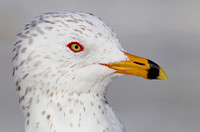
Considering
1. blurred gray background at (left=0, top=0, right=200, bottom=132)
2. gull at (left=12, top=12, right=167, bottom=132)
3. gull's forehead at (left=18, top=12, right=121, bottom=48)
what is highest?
gull's forehead at (left=18, top=12, right=121, bottom=48)

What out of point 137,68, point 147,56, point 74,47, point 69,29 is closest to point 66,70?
point 74,47

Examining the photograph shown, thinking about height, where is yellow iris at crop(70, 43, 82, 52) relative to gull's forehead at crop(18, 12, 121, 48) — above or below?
below

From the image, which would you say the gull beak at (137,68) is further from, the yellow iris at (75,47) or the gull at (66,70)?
the yellow iris at (75,47)

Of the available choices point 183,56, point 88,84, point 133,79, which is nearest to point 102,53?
point 88,84

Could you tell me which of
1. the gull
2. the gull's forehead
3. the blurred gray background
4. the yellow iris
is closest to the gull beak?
the gull

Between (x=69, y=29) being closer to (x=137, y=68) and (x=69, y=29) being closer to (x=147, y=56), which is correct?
Answer: (x=137, y=68)

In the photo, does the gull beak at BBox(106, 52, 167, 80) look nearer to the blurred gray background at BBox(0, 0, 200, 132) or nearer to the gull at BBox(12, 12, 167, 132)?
the gull at BBox(12, 12, 167, 132)

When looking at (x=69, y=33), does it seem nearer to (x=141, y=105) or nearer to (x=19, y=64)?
(x=19, y=64)

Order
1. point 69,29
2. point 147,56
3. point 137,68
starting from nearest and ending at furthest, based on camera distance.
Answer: point 69,29
point 137,68
point 147,56
